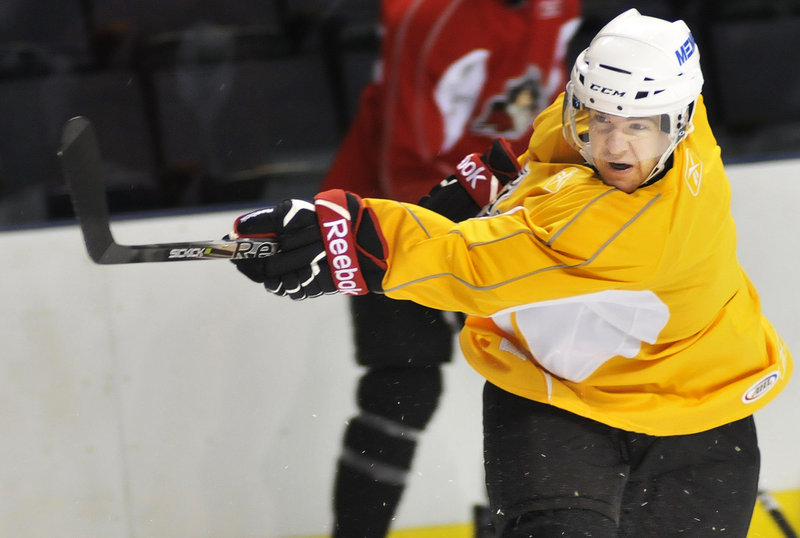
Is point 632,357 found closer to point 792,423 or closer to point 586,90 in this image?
point 586,90

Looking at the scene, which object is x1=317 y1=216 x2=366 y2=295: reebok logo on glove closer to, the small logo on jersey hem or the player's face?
the player's face

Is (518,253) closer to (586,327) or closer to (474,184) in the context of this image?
(586,327)

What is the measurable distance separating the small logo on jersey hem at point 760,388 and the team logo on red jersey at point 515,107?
90cm

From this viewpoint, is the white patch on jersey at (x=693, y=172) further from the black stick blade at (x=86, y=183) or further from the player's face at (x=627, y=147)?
the black stick blade at (x=86, y=183)

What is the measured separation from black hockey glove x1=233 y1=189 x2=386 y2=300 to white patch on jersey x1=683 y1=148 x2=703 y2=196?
463 mm

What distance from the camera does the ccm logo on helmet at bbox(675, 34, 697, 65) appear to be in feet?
4.56

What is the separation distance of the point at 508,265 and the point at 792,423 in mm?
1411

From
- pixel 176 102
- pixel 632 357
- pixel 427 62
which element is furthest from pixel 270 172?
pixel 632 357

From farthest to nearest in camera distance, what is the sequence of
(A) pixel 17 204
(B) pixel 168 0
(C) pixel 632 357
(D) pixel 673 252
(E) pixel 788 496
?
(B) pixel 168 0 < (A) pixel 17 204 < (E) pixel 788 496 < (C) pixel 632 357 < (D) pixel 673 252

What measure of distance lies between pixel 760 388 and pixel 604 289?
1.44 ft

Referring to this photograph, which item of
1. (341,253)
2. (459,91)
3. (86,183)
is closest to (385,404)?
(459,91)

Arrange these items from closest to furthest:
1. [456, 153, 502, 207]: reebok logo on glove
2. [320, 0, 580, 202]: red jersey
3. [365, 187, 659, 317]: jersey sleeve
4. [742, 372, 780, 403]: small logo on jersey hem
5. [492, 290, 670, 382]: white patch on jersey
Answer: [365, 187, 659, 317]: jersey sleeve < [492, 290, 670, 382]: white patch on jersey < [742, 372, 780, 403]: small logo on jersey hem < [456, 153, 502, 207]: reebok logo on glove < [320, 0, 580, 202]: red jersey

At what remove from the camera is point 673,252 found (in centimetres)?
137

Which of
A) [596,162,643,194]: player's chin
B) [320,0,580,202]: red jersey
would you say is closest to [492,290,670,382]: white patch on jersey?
[596,162,643,194]: player's chin
